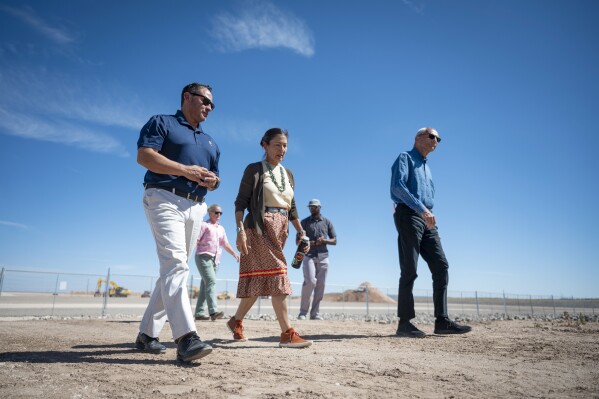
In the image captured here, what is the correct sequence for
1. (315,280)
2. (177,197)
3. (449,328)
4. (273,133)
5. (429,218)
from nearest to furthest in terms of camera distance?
(177,197) → (273,133) → (429,218) → (449,328) → (315,280)

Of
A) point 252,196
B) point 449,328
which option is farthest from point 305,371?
point 449,328

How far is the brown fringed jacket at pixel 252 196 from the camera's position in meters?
3.85

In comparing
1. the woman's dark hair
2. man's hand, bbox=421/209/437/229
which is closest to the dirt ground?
man's hand, bbox=421/209/437/229

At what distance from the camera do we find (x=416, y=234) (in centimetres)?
487

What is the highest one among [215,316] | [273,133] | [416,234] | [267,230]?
[273,133]

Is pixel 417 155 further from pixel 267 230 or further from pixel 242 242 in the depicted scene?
pixel 242 242

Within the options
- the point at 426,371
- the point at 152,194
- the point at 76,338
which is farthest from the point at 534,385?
the point at 76,338

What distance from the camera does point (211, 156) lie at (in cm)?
342

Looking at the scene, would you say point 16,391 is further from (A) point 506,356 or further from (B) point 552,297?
(B) point 552,297

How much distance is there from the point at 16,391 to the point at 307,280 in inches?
275

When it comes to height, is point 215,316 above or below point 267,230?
below

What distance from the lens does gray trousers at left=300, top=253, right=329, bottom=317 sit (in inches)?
343

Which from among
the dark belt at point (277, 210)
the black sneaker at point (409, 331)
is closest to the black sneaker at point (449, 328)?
the black sneaker at point (409, 331)

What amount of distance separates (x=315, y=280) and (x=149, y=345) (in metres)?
5.81
